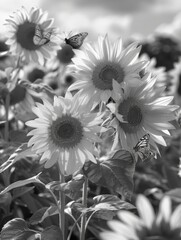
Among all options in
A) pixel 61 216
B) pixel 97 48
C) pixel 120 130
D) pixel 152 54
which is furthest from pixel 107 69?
pixel 152 54

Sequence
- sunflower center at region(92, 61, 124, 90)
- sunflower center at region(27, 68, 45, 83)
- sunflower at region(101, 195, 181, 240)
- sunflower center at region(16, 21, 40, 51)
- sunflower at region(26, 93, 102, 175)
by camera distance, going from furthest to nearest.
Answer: sunflower center at region(27, 68, 45, 83), sunflower center at region(16, 21, 40, 51), sunflower center at region(92, 61, 124, 90), sunflower at region(26, 93, 102, 175), sunflower at region(101, 195, 181, 240)

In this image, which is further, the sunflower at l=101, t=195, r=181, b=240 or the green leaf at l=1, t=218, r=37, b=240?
the green leaf at l=1, t=218, r=37, b=240

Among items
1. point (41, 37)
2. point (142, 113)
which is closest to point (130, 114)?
point (142, 113)

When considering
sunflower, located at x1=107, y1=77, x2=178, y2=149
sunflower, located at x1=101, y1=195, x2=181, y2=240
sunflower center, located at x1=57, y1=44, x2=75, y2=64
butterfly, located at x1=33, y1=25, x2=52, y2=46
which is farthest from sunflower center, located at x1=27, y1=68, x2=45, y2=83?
sunflower, located at x1=101, y1=195, x2=181, y2=240

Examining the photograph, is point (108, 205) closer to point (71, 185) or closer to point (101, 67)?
point (71, 185)

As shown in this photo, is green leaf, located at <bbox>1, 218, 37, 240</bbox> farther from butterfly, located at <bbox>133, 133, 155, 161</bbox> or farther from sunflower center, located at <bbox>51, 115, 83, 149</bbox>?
butterfly, located at <bbox>133, 133, 155, 161</bbox>

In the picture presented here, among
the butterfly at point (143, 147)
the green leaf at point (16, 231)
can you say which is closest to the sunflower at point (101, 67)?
Result: the butterfly at point (143, 147)
